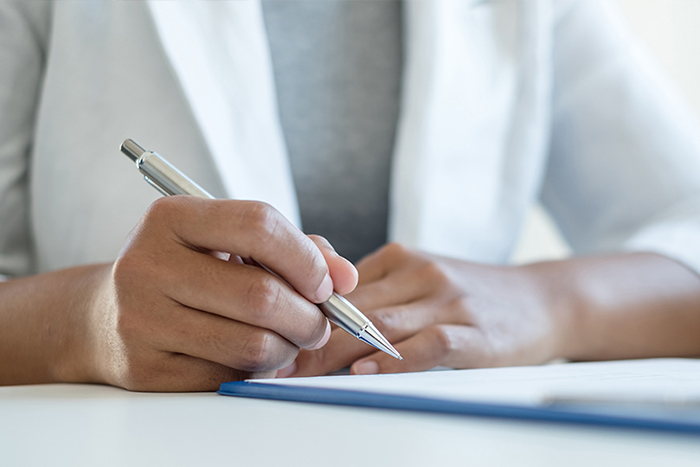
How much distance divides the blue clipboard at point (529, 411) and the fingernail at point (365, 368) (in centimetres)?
7

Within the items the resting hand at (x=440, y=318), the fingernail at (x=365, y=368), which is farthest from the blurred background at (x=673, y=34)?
the fingernail at (x=365, y=368)

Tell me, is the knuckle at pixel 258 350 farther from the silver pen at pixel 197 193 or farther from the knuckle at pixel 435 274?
the knuckle at pixel 435 274

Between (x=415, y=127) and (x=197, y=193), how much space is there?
329mm

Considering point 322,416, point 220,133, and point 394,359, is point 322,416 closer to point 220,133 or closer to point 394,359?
point 394,359

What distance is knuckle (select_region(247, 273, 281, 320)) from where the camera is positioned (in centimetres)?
A: 22

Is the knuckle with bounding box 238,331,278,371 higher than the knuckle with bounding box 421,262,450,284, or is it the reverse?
the knuckle with bounding box 421,262,450,284

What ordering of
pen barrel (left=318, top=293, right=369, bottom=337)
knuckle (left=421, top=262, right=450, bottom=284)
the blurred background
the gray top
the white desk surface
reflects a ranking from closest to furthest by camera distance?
the white desk surface
pen barrel (left=318, top=293, right=369, bottom=337)
knuckle (left=421, top=262, right=450, bottom=284)
the gray top
the blurred background

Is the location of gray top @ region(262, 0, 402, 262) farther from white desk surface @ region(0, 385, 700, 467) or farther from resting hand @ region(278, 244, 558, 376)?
white desk surface @ region(0, 385, 700, 467)

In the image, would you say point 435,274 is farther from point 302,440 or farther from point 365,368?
point 302,440

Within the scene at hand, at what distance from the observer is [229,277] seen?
0.23 metres

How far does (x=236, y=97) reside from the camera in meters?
0.47

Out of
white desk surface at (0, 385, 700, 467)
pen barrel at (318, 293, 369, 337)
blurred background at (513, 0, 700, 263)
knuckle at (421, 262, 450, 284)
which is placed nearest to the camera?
white desk surface at (0, 385, 700, 467)

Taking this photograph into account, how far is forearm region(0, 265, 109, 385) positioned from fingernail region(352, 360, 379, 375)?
0.44ft

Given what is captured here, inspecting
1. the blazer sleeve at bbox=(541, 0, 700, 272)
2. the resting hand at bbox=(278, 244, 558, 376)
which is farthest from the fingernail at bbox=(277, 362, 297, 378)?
the blazer sleeve at bbox=(541, 0, 700, 272)
